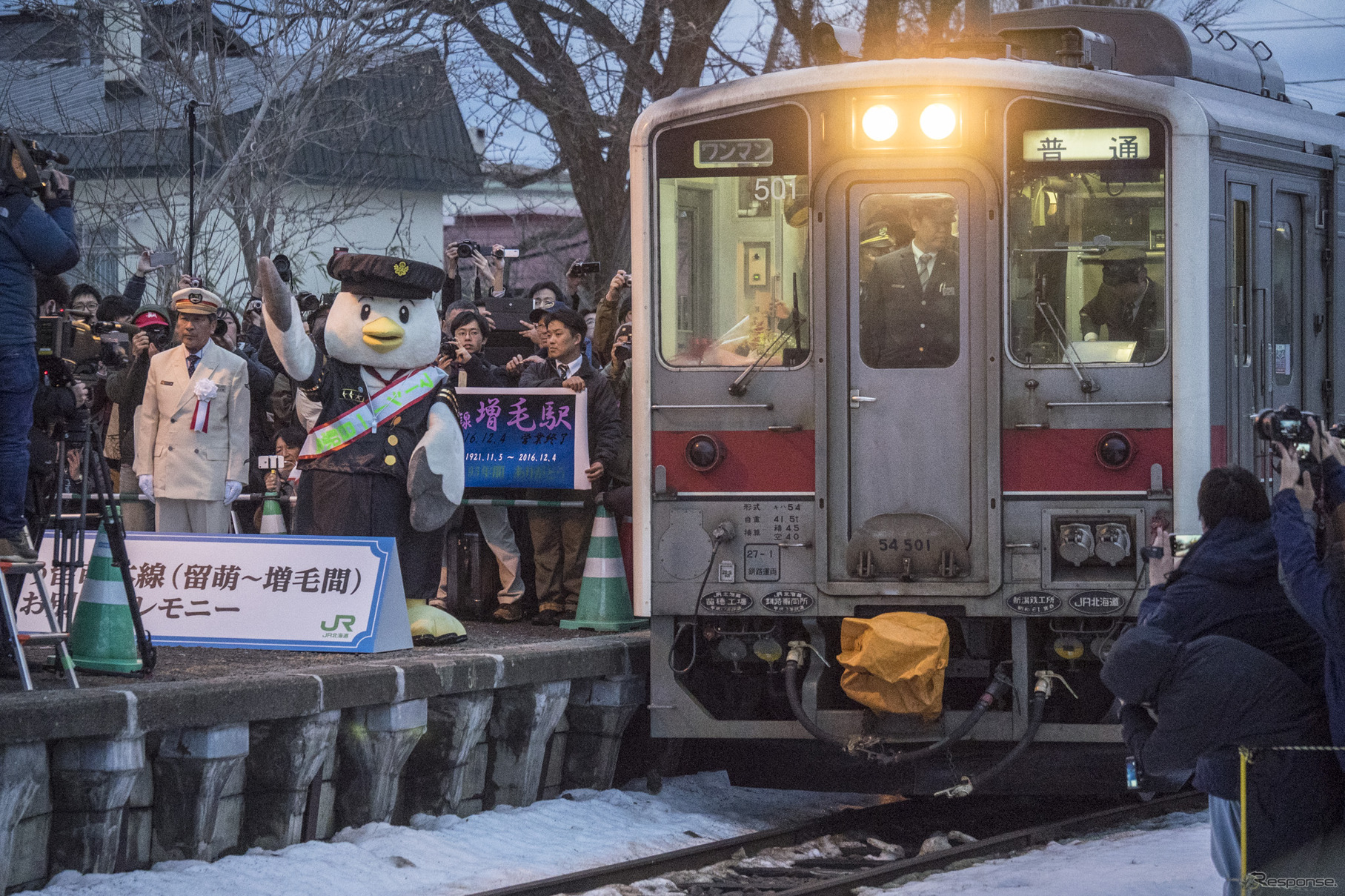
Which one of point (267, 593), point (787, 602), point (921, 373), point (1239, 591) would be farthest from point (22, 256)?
point (1239, 591)

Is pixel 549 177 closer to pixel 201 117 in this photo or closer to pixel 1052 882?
pixel 201 117

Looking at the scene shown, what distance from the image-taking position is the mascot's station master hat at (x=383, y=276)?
29.0ft

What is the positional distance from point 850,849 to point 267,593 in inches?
111

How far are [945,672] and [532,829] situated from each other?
1905 millimetres

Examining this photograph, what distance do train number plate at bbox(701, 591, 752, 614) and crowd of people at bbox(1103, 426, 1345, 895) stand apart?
2.57 meters

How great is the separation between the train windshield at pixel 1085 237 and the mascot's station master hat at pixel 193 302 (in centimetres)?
434

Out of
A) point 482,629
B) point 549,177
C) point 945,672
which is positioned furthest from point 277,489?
point 549,177

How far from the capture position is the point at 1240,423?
821cm

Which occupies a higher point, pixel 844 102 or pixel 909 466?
pixel 844 102

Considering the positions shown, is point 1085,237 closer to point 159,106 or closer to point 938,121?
point 938,121

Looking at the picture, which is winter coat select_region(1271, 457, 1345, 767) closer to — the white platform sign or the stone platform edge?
the stone platform edge

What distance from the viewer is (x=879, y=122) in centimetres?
792

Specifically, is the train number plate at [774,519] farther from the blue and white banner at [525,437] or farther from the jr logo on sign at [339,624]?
the blue and white banner at [525,437]

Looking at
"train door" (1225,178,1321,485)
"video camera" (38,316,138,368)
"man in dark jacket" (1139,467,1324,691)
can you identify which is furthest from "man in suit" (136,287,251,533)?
"man in dark jacket" (1139,467,1324,691)
